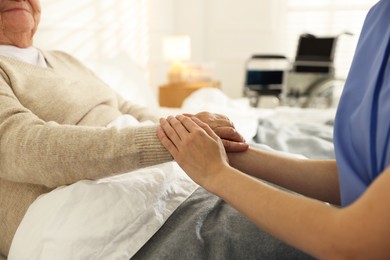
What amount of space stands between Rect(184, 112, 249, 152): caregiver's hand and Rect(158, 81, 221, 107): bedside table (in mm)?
2308

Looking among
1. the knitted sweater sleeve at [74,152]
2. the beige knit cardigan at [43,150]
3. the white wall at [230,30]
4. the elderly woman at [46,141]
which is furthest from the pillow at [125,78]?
the white wall at [230,30]

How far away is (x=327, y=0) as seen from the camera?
15.9 feet

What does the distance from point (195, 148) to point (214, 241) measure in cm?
19

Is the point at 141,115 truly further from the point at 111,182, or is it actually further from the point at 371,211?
the point at 371,211

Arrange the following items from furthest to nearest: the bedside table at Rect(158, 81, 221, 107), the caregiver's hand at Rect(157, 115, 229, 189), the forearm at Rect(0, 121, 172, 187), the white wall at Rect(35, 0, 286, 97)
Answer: the bedside table at Rect(158, 81, 221, 107) < the white wall at Rect(35, 0, 286, 97) < the forearm at Rect(0, 121, 172, 187) < the caregiver's hand at Rect(157, 115, 229, 189)

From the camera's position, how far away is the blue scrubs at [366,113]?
64 cm

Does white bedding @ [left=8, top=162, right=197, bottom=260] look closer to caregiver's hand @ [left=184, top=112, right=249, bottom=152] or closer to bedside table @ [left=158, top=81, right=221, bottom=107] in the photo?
caregiver's hand @ [left=184, top=112, right=249, bottom=152]

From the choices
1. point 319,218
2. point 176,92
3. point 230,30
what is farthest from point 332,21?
point 319,218

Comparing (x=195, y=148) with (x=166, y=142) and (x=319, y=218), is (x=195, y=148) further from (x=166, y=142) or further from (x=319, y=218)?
(x=319, y=218)

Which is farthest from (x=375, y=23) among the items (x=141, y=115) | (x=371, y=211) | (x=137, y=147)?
(x=141, y=115)

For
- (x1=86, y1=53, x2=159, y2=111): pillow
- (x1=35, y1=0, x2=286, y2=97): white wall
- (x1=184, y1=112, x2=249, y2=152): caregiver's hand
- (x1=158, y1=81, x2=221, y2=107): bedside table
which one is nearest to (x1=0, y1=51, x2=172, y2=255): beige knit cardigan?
(x1=184, y1=112, x2=249, y2=152): caregiver's hand

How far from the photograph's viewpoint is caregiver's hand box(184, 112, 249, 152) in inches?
36.8

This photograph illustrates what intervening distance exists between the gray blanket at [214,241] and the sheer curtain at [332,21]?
437 cm

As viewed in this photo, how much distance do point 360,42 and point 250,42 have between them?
426 cm
